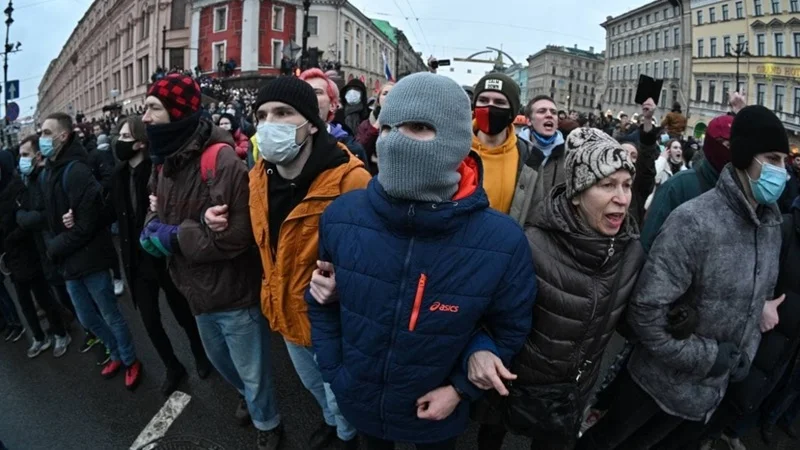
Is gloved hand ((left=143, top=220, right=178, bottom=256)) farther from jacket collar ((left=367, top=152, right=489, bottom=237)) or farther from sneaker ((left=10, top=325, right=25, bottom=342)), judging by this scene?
sneaker ((left=10, top=325, right=25, bottom=342))

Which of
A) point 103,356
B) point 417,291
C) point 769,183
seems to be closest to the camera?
point 417,291

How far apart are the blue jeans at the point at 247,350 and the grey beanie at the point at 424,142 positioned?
1.71 metres

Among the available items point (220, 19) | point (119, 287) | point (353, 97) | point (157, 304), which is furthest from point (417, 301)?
point (220, 19)

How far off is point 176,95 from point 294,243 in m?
1.35

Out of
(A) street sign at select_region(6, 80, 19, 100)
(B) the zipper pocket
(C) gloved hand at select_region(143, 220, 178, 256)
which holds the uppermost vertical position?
(A) street sign at select_region(6, 80, 19, 100)

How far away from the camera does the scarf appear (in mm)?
2727

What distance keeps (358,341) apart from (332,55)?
5480cm

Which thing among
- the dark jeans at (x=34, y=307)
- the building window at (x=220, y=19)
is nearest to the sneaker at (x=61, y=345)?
the dark jeans at (x=34, y=307)

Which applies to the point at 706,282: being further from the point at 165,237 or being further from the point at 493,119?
the point at 165,237

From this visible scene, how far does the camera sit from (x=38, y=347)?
14.6ft

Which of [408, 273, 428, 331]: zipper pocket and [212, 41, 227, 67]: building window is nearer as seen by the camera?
[408, 273, 428, 331]: zipper pocket

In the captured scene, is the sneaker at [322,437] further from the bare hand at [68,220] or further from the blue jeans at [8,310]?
the blue jeans at [8,310]

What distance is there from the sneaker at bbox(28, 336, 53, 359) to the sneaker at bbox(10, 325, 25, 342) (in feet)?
1.38

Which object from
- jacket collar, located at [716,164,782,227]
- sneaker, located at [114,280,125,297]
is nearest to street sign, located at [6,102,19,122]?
sneaker, located at [114,280,125,297]
